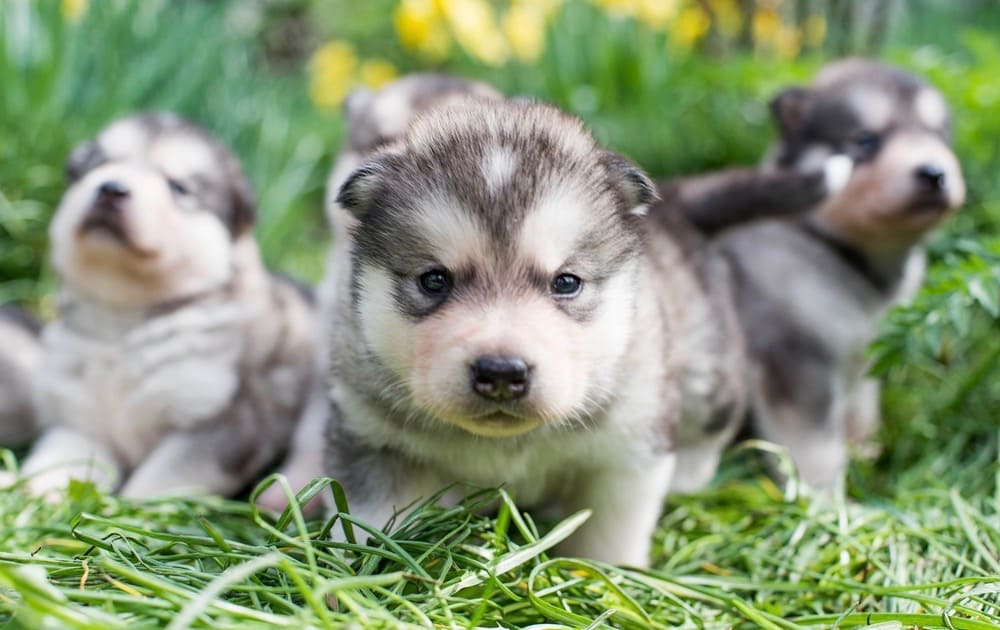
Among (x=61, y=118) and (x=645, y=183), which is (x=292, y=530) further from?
(x=61, y=118)

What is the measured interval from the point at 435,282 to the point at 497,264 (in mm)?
189

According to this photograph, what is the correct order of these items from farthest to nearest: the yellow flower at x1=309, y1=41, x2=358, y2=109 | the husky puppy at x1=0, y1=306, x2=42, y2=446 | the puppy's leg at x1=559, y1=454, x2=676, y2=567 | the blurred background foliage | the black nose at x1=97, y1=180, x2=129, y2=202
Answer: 1. the yellow flower at x1=309, y1=41, x2=358, y2=109
2. the husky puppy at x1=0, y1=306, x2=42, y2=446
3. the blurred background foliage
4. the black nose at x1=97, y1=180, x2=129, y2=202
5. the puppy's leg at x1=559, y1=454, x2=676, y2=567

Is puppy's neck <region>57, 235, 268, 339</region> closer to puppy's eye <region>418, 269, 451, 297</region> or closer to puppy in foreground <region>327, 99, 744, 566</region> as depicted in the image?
puppy in foreground <region>327, 99, 744, 566</region>

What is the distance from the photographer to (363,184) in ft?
9.16

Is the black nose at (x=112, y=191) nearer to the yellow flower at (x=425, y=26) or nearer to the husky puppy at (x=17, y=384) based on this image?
the husky puppy at (x=17, y=384)

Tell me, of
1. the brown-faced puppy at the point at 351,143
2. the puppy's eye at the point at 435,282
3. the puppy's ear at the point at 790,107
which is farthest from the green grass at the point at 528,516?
the puppy's ear at the point at 790,107

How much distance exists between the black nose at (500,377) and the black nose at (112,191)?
2.00 meters

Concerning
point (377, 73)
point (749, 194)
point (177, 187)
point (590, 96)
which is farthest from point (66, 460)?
point (377, 73)

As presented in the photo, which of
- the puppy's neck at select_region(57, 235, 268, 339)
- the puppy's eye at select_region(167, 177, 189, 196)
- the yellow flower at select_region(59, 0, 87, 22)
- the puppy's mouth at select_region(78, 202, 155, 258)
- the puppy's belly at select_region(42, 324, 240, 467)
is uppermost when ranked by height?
the yellow flower at select_region(59, 0, 87, 22)

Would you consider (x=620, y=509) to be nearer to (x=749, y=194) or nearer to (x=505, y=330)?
(x=505, y=330)

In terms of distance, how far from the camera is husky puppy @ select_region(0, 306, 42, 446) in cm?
457

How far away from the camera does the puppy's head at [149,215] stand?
3.86 meters

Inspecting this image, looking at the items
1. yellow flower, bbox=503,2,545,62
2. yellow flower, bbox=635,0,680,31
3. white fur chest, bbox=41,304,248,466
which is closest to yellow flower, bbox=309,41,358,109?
yellow flower, bbox=503,2,545,62

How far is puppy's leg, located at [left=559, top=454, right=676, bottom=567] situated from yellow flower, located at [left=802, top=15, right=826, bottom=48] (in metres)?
5.03
